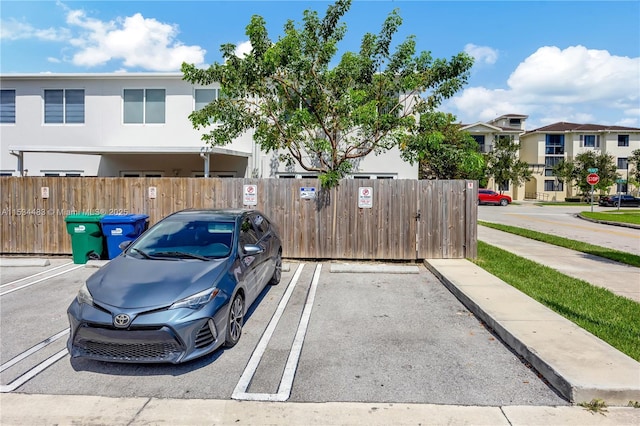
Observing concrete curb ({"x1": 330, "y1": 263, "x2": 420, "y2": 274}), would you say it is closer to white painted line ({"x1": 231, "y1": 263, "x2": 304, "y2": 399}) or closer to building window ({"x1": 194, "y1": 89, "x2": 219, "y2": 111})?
white painted line ({"x1": 231, "y1": 263, "x2": 304, "y2": 399})

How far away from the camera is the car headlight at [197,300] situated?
3.81 m

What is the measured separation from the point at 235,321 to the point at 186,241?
137cm

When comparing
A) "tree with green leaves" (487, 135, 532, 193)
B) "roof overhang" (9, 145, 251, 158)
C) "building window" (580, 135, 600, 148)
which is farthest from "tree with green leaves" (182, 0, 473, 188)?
"building window" (580, 135, 600, 148)

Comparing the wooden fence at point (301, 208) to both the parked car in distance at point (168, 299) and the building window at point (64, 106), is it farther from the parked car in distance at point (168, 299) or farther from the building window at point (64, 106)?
the building window at point (64, 106)

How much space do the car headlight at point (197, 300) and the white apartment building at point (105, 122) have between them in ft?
35.3

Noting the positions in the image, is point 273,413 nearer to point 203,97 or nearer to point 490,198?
point 203,97

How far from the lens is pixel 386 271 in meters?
8.38

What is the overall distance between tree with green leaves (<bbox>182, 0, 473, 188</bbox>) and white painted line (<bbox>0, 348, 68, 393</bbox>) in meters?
7.72

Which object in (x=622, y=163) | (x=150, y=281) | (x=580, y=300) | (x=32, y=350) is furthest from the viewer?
(x=622, y=163)

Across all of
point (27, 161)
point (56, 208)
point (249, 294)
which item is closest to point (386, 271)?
point (249, 294)

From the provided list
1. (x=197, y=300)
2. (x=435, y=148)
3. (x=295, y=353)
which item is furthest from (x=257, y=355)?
(x=435, y=148)

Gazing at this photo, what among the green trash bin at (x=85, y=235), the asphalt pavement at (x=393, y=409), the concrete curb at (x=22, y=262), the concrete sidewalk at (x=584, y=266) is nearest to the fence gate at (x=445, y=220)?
the concrete sidewalk at (x=584, y=266)

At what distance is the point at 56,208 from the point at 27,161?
784cm

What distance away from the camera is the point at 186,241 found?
518 centimetres
